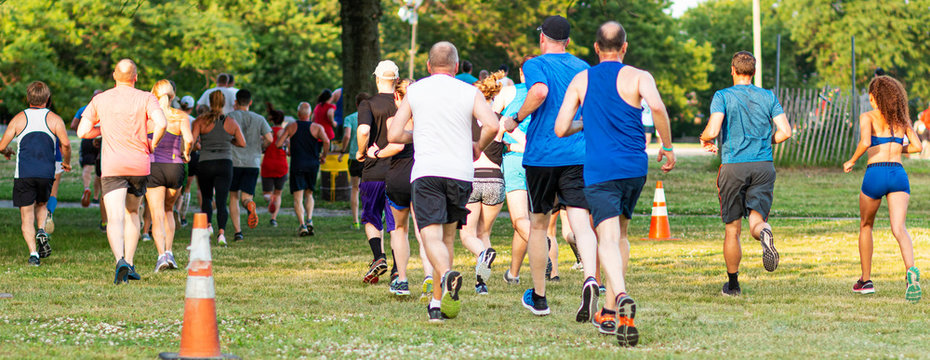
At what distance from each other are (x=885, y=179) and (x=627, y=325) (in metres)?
3.37

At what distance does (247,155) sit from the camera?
1375cm

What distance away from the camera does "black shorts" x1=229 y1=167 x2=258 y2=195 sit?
13750 millimetres

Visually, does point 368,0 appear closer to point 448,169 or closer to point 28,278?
point 28,278

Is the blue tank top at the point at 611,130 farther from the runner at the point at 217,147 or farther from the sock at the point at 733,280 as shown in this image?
the runner at the point at 217,147

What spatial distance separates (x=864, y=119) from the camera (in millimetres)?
8547

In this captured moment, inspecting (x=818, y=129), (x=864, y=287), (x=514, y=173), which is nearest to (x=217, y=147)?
(x=514, y=173)

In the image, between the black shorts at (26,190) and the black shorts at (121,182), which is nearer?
the black shorts at (121,182)

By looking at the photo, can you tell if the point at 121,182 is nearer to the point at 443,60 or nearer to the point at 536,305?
the point at 443,60

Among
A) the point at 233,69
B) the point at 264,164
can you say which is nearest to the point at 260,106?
the point at 233,69

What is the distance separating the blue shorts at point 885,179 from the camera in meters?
8.40

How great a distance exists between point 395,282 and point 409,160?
0.95 meters

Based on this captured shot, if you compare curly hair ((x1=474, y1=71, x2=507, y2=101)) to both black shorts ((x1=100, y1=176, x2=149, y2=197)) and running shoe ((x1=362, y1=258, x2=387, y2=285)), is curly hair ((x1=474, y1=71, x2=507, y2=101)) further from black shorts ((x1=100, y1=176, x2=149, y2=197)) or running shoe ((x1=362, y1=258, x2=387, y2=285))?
black shorts ((x1=100, y1=176, x2=149, y2=197))

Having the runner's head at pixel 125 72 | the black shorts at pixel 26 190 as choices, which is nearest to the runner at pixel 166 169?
the runner's head at pixel 125 72

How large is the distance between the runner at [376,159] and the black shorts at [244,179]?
4.81 m
